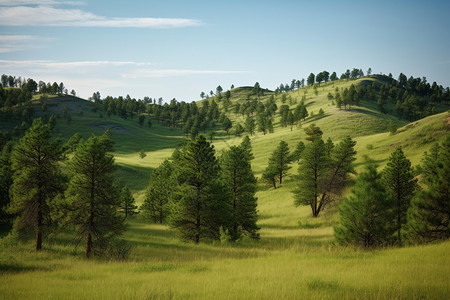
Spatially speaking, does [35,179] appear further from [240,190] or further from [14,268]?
[240,190]

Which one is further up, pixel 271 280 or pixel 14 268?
pixel 271 280

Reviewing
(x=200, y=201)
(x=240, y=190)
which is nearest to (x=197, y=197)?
(x=200, y=201)

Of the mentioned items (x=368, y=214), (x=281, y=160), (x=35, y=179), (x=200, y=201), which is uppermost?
(x=281, y=160)

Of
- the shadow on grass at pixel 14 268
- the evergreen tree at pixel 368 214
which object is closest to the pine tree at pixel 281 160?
the evergreen tree at pixel 368 214

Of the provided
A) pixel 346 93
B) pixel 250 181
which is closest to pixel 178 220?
pixel 250 181

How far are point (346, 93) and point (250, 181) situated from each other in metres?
112

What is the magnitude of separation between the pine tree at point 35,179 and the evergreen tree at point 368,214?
22.6m

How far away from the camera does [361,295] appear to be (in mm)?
7402

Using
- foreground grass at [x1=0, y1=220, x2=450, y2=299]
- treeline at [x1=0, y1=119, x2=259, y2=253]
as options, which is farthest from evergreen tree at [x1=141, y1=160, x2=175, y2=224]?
foreground grass at [x1=0, y1=220, x2=450, y2=299]

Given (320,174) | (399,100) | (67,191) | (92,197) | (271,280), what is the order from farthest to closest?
(399,100), (320,174), (92,197), (67,191), (271,280)

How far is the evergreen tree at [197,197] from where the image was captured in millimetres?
25234

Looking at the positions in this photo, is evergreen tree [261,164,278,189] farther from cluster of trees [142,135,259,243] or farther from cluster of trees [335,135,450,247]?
cluster of trees [335,135,450,247]

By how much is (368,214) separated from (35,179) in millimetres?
24782

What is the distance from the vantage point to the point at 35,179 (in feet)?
Result: 72.4
